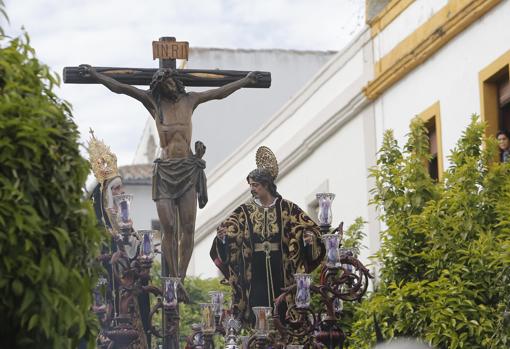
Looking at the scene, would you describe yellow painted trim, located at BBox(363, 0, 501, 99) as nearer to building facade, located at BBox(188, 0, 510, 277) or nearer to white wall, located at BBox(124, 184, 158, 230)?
building facade, located at BBox(188, 0, 510, 277)

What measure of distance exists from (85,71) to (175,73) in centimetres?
81

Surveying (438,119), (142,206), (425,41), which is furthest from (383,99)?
(142,206)

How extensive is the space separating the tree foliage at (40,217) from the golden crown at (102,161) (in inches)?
255

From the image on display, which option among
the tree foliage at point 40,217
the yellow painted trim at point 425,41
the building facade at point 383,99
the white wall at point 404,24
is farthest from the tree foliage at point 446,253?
the tree foliage at point 40,217

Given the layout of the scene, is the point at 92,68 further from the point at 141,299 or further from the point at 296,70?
the point at 296,70

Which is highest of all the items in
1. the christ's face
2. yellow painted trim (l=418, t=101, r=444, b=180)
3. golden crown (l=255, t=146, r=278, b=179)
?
yellow painted trim (l=418, t=101, r=444, b=180)

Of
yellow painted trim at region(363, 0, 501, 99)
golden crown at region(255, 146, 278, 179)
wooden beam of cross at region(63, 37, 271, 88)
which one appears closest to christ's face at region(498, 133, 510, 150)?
yellow painted trim at region(363, 0, 501, 99)

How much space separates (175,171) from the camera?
46.6ft

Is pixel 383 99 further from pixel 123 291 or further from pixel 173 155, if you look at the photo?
pixel 123 291

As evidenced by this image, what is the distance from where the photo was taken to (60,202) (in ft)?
27.8

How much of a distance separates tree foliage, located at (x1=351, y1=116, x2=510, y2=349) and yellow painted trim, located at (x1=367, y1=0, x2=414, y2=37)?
7.13 meters

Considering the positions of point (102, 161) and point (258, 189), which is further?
point (102, 161)

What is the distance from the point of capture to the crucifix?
1418 centimetres

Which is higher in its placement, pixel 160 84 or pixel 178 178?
pixel 160 84
